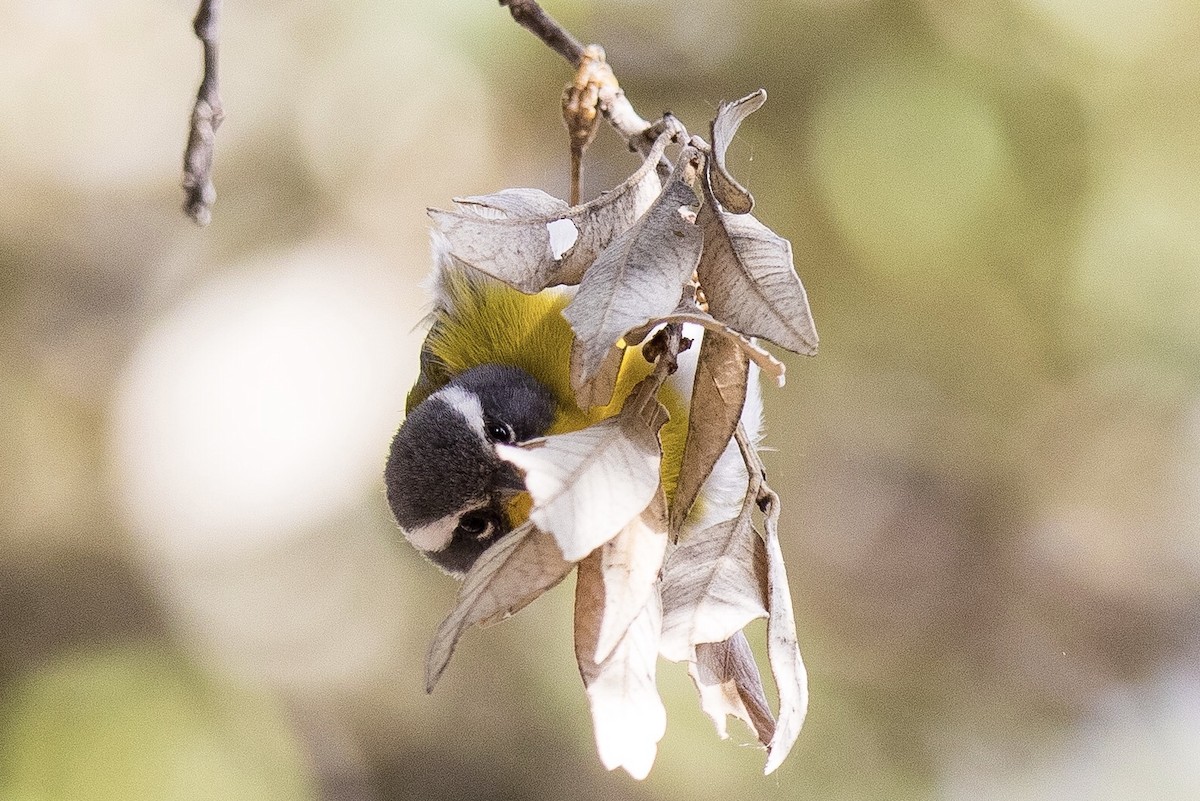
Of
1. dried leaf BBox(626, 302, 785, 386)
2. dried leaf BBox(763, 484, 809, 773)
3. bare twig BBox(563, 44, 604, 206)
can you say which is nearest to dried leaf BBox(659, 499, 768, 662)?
dried leaf BBox(763, 484, 809, 773)

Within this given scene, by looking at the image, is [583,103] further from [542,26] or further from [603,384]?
[603,384]

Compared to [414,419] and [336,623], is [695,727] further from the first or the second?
[414,419]

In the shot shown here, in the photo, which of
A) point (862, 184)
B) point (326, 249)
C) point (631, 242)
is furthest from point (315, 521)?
point (631, 242)

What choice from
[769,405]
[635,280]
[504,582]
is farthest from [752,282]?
[769,405]

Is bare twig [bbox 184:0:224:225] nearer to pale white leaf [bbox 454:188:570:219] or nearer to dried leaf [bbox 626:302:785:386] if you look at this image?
pale white leaf [bbox 454:188:570:219]

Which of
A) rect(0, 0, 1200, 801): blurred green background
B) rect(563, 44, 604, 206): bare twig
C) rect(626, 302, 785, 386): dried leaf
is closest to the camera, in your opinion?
rect(626, 302, 785, 386): dried leaf

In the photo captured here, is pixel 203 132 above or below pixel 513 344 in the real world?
above
